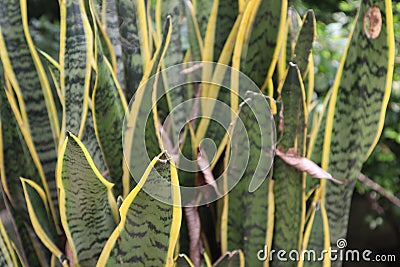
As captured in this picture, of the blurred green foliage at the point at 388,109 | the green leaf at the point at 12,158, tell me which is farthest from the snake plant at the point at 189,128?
the blurred green foliage at the point at 388,109

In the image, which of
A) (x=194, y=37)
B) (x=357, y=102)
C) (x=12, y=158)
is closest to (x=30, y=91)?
(x=12, y=158)

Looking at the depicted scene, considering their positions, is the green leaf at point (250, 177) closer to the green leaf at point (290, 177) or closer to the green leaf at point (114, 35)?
the green leaf at point (290, 177)

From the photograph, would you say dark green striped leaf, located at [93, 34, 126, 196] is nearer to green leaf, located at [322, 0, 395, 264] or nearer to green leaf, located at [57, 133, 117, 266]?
green leaf, located at [57, 133, 117, 266]

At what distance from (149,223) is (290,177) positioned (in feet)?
0.55

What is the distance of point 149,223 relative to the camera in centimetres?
42

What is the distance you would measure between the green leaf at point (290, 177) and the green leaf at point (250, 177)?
0.02 metres

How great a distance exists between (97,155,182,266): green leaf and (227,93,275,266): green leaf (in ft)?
0.40

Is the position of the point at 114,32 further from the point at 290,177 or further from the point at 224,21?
the point at 290,177

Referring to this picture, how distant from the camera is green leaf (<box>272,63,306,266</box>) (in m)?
0.50

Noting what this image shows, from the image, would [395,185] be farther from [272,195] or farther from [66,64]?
[66,64]

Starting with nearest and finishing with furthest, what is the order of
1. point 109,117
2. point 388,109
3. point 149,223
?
point 149,223
point 109,117
point 388,109

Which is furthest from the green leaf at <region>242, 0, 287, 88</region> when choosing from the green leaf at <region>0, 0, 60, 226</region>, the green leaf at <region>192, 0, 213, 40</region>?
the green leaf at <region>0, 0, 60, 226</region>

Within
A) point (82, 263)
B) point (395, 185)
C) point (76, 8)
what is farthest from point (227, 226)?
point (395, 185)

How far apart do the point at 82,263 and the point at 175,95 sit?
197 mm
